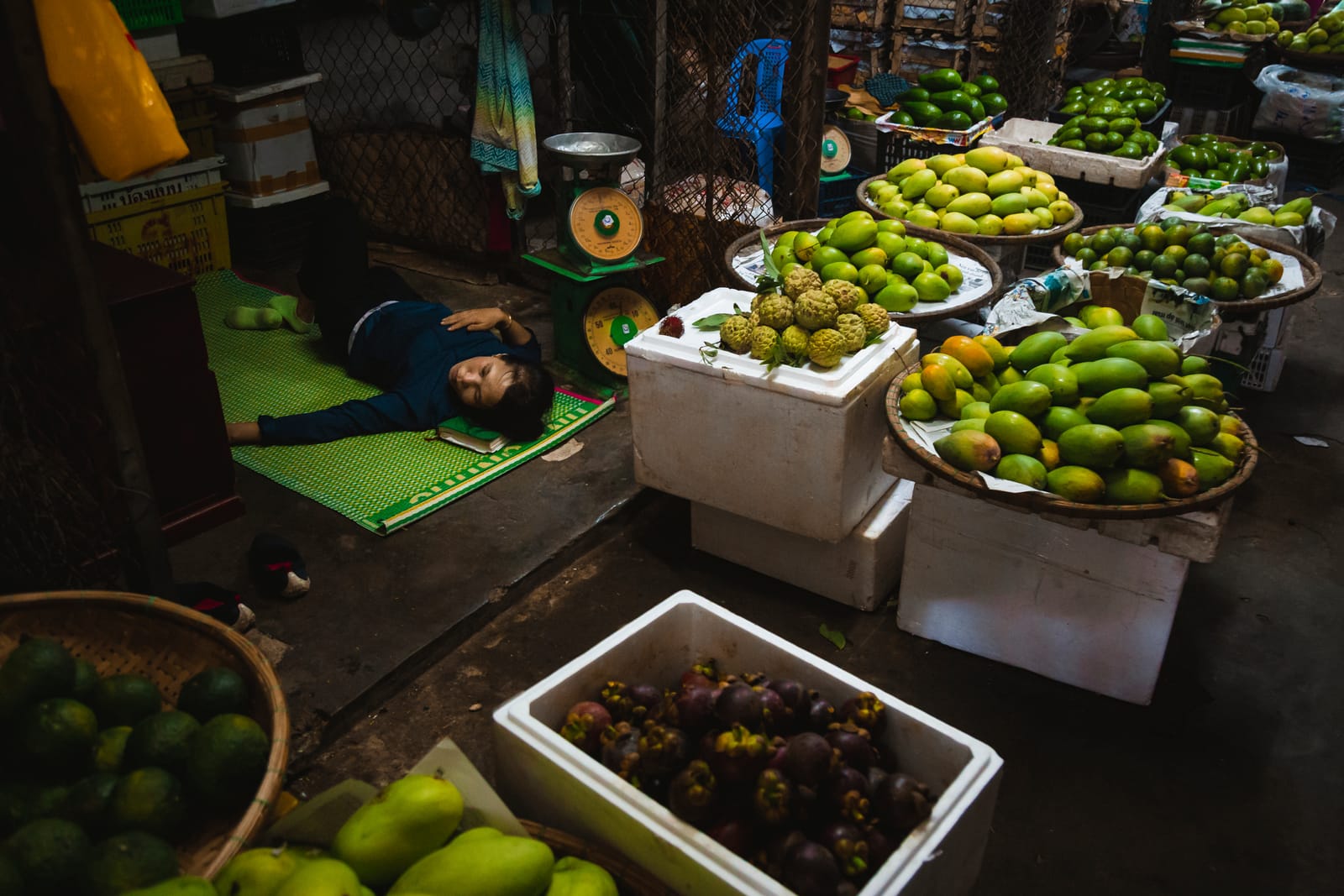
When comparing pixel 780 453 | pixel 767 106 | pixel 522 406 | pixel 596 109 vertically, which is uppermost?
pixel 767 106

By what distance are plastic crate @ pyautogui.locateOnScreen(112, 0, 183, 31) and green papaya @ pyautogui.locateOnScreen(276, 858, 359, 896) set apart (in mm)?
4289

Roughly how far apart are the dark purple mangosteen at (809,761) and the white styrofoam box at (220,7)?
4.39 metres

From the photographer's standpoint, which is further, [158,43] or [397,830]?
[158,43]

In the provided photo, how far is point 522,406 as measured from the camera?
3906mm

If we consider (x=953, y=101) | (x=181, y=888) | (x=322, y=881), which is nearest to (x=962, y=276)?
(x=953, y=101)

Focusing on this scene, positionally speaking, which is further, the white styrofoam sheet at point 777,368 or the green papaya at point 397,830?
the white styrofoam sheet at point 777,368

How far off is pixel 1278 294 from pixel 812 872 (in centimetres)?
310

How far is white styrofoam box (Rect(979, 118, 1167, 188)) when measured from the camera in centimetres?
485

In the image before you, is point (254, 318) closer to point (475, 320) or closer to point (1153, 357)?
point (475, 320)

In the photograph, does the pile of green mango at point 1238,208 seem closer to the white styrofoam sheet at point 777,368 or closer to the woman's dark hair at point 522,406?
the white styrofoam sheet at point 777,368

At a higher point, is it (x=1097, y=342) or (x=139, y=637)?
(x=1097, y=342)

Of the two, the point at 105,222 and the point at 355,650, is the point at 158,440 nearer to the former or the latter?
the point at 355,650

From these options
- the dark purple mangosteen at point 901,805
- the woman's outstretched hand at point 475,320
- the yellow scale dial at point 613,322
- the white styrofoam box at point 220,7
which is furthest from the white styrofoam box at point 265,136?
the dark purple mangosteen at point 901,805

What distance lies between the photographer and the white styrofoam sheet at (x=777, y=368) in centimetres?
289
